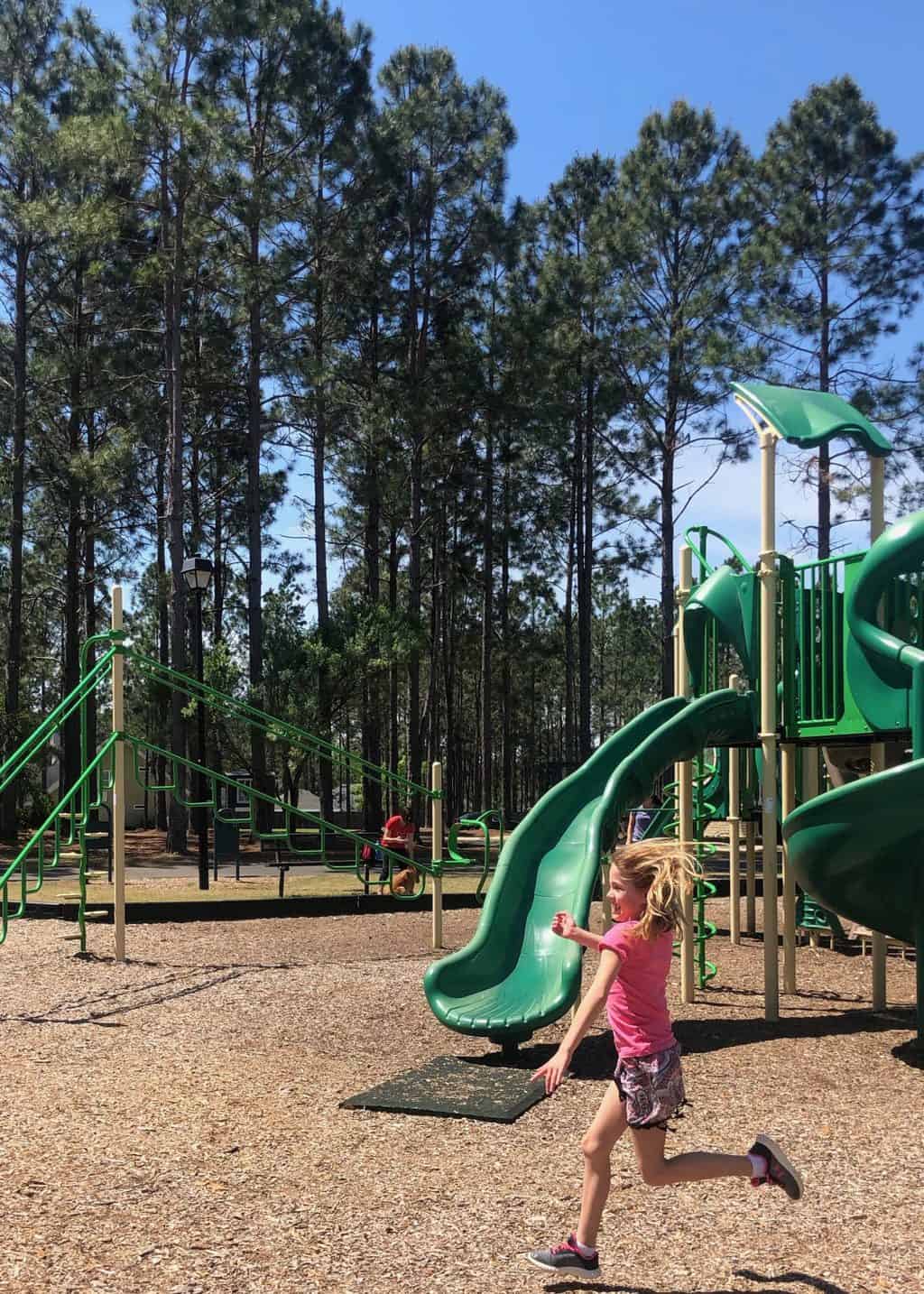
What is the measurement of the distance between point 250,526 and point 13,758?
681 inches

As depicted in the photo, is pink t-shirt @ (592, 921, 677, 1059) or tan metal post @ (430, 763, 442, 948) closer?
pink t-shirt @ (592, 921, 677, 1059)

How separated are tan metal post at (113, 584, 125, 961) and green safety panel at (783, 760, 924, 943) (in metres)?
6.12

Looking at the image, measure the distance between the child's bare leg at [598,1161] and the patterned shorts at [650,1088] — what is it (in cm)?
4

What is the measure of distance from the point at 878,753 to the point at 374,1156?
179 inches

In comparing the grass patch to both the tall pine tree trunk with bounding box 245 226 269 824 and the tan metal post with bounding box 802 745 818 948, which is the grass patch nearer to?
the tan metal post with bounding box 802 745 818 948

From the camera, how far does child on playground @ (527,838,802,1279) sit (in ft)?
11.8

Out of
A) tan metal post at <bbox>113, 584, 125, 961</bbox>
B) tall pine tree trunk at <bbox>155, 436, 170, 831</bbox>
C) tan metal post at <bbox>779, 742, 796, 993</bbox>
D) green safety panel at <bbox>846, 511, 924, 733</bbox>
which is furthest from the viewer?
tall pine tree trunk at <bbox>155, 436, 170, 831</bbox>

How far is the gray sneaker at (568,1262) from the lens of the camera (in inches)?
143

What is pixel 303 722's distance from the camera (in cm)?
2562

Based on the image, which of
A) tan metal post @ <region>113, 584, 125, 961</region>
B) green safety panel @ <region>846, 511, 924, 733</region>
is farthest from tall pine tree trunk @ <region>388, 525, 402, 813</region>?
green safety panel @ <region>846, 511, 924, 733</region>

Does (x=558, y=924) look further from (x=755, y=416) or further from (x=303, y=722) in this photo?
(x=303, y=722)

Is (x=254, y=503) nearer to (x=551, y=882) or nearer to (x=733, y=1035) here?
(x=551, y=882)

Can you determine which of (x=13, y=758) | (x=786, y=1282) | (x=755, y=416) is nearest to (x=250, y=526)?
(x=13, y=758)

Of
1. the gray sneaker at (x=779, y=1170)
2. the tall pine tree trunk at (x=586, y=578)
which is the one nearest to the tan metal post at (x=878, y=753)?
the gray sneaker at (x=779, y=1170)
